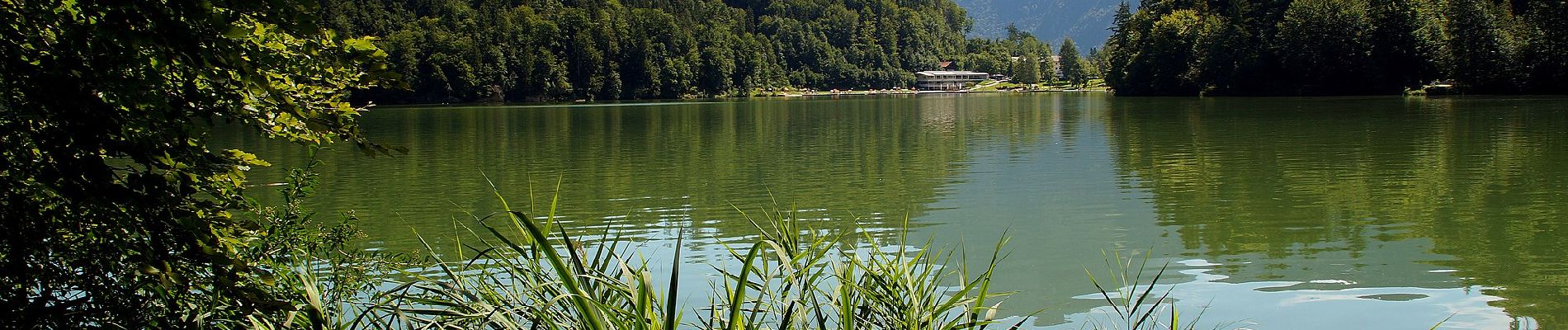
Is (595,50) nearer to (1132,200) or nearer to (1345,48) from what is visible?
(1345,48)

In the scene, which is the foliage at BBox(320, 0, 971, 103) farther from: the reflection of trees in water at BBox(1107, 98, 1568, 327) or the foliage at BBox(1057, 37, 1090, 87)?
the reflection of trees in water at BBox(1107, 98, 1568, 327)

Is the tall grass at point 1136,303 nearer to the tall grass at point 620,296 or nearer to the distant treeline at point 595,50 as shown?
the tall grass at point 620,296

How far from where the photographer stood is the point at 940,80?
183500 millimetres

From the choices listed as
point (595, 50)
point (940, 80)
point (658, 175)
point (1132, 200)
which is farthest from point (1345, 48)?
point (940, 80)

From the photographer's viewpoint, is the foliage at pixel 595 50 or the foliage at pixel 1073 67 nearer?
the foliage at pixel 595 50

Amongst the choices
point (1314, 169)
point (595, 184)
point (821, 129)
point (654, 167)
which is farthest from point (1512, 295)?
point (821, 129)

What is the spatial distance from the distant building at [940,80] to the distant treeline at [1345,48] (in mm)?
96137

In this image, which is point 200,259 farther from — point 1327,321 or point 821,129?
point 821,129

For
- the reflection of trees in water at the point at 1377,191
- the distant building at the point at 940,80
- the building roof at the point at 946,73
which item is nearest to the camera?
the reflection of trees in water at the point at 1377,191

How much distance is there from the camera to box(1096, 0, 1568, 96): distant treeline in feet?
188

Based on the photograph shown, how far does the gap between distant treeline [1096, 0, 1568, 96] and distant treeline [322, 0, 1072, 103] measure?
53.6 m

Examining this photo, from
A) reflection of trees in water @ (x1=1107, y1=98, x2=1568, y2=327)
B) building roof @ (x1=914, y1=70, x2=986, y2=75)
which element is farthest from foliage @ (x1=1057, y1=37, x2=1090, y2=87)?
reflection of trees in water @ (x1=1107, y1=98, x2=1568, y2=327)

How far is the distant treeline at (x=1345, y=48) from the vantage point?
57250mm

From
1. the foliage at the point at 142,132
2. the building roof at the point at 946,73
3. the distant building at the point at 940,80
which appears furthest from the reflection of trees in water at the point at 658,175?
the building roof at the point at 946,73
